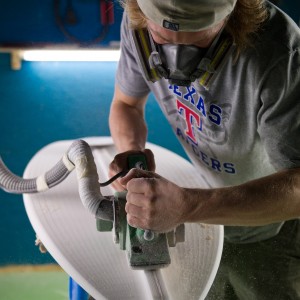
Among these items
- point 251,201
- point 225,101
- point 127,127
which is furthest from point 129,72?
point 251,201

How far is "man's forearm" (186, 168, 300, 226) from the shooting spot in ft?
3.64

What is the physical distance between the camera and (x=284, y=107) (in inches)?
46.1

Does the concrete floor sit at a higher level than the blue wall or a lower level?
lower

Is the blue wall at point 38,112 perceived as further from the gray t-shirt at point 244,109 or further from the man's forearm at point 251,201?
the man's forearm at point 251,201

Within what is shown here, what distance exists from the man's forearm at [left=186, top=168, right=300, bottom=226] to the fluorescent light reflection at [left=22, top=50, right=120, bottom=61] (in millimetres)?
1767

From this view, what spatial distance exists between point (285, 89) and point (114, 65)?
73.3 inches

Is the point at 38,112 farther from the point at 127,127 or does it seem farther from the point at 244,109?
the point at 244,109

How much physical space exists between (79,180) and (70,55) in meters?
1.61

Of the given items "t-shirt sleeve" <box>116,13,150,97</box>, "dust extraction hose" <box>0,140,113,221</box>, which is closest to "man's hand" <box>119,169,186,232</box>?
"dust extraction hose" <box>0,140,113,221</box>

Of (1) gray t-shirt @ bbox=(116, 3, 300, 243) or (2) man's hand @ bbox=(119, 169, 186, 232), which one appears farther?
Answer: (1) gray t-shirt @ bbox=(116, 3, 300, 243)

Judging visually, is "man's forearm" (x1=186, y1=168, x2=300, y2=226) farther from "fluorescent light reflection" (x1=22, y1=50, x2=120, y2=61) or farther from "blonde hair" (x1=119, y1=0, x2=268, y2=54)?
"fluorescent light reflection" (x1=22, y1=50, x2=120, y2=61)

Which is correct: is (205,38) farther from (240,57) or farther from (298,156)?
(298,156)

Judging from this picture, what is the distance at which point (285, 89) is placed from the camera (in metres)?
1.16

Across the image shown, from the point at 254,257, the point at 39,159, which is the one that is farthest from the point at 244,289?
the point at 39,159
